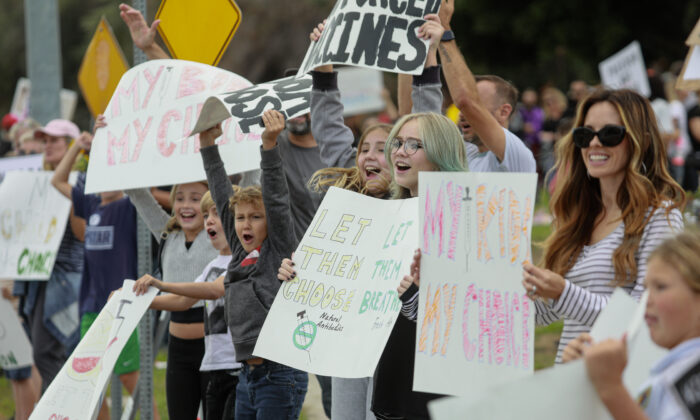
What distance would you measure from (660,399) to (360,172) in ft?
7.80

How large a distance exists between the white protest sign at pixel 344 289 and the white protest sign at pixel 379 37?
0.73m

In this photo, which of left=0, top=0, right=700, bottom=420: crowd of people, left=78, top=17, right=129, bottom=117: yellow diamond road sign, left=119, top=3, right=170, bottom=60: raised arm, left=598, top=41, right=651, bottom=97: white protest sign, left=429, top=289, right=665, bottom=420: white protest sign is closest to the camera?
left=429, top=289, right=665, bottom=420: white protest sign

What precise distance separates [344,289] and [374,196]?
1.96 ft

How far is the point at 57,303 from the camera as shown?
7137 millimetres

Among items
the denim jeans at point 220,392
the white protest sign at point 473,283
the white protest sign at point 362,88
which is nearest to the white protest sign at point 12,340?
the denim jeans at point 220,392

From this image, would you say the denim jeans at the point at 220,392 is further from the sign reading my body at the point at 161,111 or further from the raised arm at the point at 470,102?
the raised arm at the point at 470,102

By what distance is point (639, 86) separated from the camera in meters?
11.9

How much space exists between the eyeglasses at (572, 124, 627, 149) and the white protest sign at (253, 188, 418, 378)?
719mm

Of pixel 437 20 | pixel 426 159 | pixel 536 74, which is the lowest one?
pixel 536 74

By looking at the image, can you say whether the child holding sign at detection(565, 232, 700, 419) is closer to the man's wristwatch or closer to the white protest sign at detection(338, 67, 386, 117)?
the man's wristwatch

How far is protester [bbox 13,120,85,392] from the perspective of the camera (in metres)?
6.97

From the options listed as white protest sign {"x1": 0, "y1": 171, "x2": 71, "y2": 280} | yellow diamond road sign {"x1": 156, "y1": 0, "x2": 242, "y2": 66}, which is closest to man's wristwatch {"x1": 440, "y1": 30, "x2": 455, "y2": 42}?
yellow diamond road sign {"x1": 156, "y1": 0, "x2": 242, "y2": 66}

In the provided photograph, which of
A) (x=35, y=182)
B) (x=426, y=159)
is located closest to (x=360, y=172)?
(x=426, y=159)

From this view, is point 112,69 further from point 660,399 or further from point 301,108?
point 660,399
